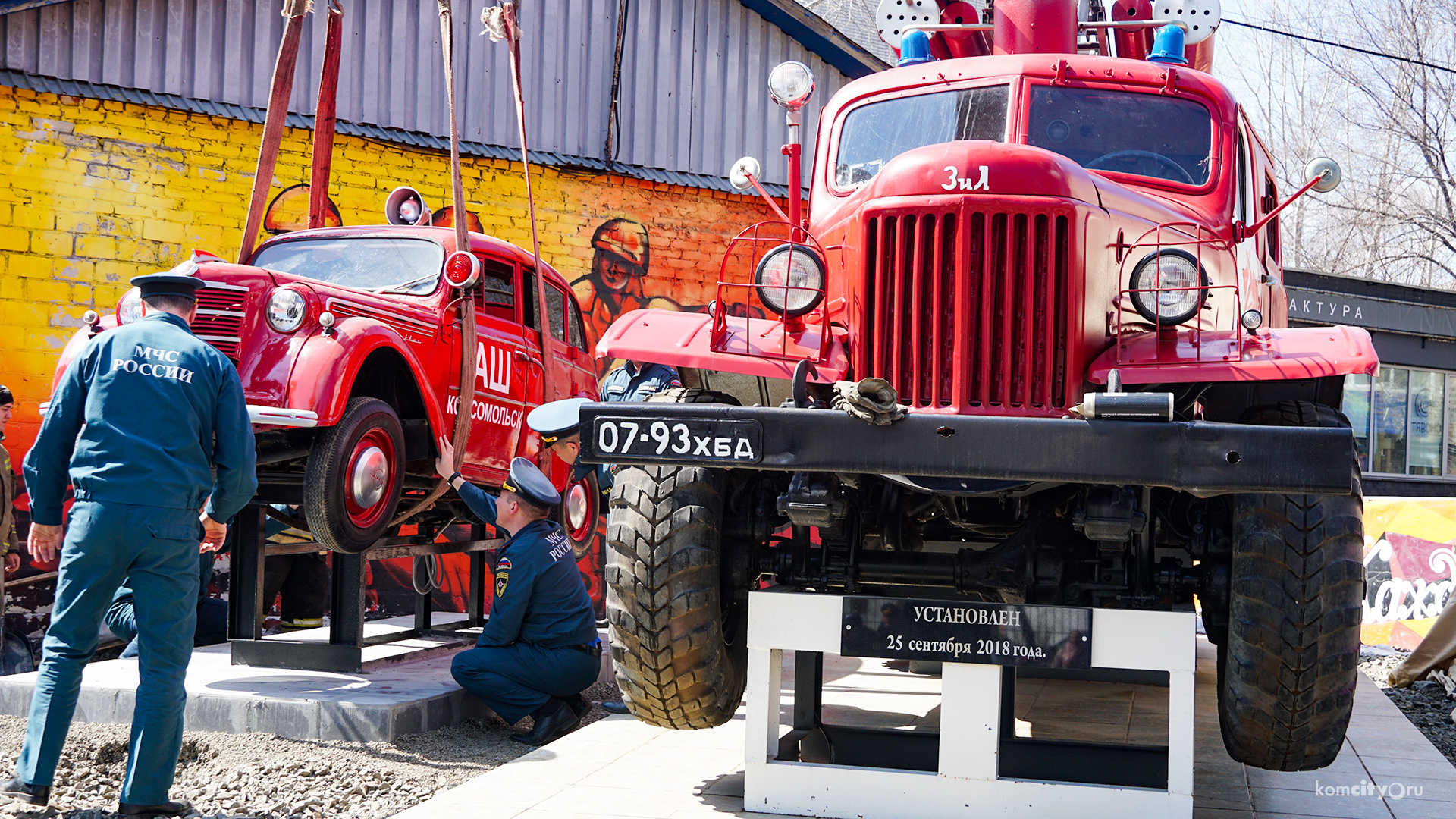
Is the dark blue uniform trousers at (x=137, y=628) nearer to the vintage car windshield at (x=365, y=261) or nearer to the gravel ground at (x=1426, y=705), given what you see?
the vintage car windshield at (x=365, y=261)

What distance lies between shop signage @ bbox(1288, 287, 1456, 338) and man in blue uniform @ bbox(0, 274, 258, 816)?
1527cm

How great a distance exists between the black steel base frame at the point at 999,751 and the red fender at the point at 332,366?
2609mm

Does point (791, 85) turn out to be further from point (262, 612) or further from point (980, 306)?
point (262, 612)

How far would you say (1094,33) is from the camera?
21.4ft

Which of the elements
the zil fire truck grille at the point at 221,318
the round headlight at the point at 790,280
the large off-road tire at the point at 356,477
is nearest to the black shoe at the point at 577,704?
the large off-road tire at the point at 356,477

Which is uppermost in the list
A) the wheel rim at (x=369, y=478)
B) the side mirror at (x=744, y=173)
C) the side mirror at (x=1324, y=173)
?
the side mirror at (x=744, y=173)

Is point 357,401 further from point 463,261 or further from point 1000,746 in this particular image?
point 1000,746

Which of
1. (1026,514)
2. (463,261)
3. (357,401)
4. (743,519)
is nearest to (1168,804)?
(1026,514)

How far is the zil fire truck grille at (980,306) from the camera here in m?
3.76

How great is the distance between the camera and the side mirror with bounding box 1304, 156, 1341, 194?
4.74m

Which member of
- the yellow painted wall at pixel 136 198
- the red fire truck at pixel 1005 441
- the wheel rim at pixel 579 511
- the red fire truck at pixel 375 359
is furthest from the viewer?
the yellow painted wall at pixel 136 198

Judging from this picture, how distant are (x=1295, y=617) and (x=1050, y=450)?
894 millimetres

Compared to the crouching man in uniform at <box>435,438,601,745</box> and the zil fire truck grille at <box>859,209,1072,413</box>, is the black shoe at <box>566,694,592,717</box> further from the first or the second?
the zil fire truck grille at <box>859,209,1072,413</box>

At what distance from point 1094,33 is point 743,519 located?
3679 millimetres
